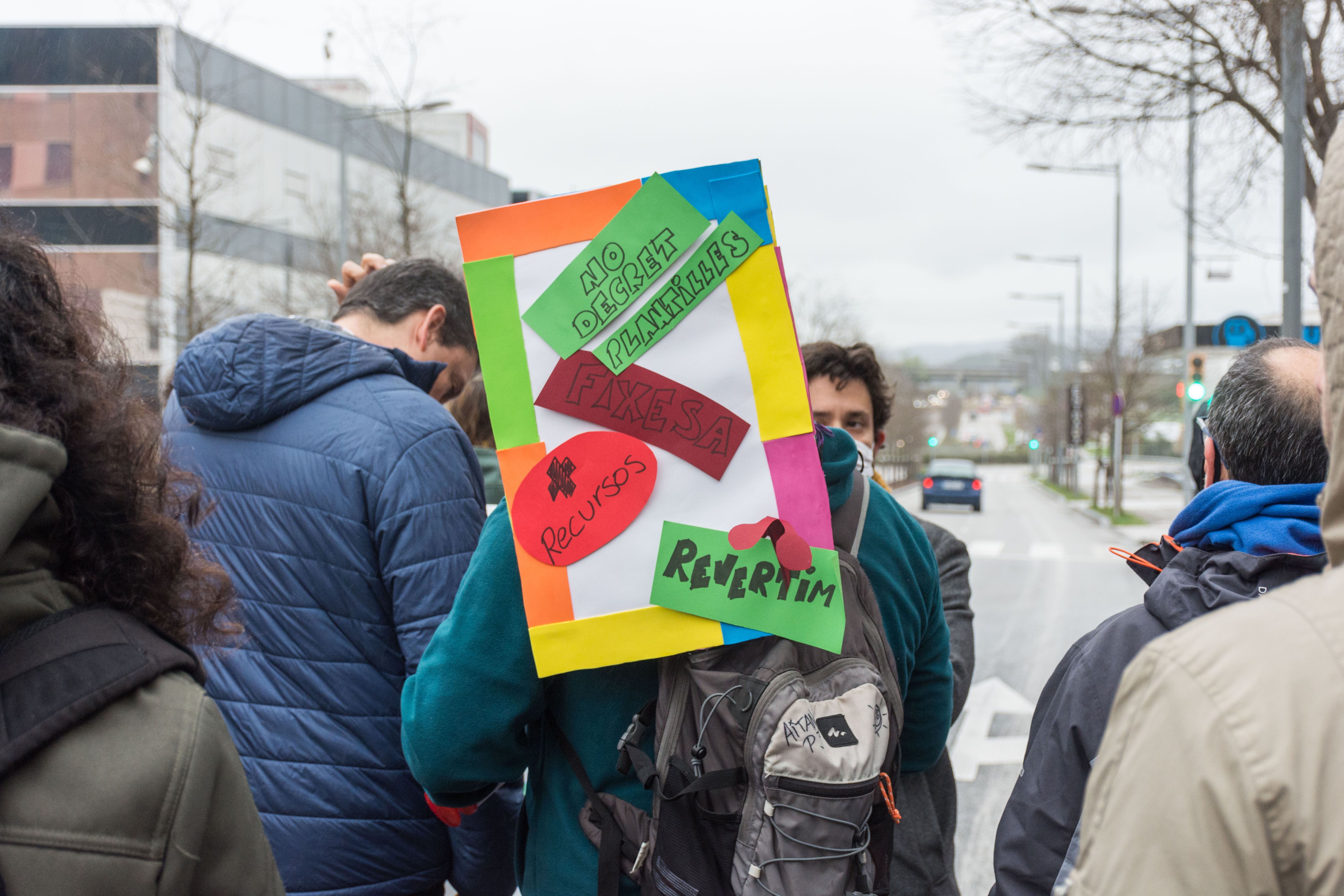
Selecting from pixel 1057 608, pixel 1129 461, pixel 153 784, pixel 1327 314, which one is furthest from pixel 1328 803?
pixel 1129 461

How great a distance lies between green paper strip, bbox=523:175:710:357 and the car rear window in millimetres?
28497

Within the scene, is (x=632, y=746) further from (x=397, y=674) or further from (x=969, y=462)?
(x=969, y=462)

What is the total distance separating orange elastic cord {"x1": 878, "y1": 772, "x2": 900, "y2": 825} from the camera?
1.51 meters

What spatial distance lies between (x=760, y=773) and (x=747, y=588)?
0.26 m

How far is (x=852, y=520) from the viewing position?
1.62 meters

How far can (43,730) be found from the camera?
3.02 ft

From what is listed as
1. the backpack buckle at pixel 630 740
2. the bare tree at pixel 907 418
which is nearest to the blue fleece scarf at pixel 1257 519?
the backpack buckle at pixel 630 740

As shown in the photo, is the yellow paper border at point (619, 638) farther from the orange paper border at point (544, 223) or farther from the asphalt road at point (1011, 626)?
the asphalt road at point (1011, 626)

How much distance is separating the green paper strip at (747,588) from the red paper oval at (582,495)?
2.9 inches

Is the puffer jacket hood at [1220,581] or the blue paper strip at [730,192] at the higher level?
the blue paper strip at [730,192]

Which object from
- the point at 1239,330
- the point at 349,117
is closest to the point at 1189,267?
the point at 1239,330

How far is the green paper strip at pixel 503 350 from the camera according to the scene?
4.66 ft

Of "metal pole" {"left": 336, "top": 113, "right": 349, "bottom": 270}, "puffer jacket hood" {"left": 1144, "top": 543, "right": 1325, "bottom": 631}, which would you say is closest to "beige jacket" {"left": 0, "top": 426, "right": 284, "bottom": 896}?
"puffer jacket hood" {"left": 1144, "top": 543, "right": 1325, "bottom": 631}

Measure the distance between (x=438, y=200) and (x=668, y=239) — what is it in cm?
3419
